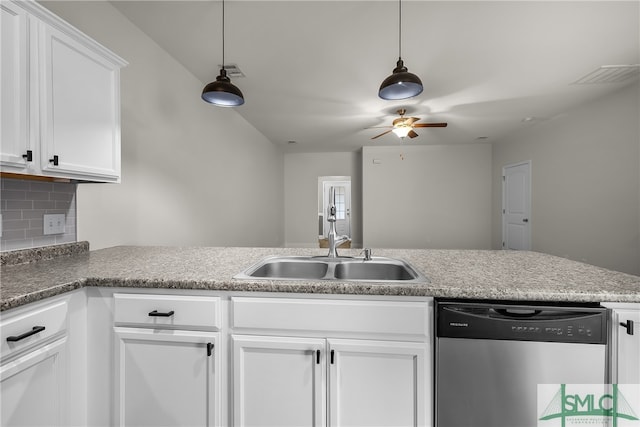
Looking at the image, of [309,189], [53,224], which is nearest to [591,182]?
[309,189]

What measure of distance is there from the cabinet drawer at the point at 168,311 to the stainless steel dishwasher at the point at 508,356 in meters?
0.89

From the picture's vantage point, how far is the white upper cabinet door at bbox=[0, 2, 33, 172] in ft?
3.73

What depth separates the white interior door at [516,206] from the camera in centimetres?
552

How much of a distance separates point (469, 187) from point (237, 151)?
5404 millimetres

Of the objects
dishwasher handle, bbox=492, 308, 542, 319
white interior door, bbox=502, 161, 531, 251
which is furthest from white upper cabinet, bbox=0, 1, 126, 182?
white interior door, bbox=502, 161, 531, 251

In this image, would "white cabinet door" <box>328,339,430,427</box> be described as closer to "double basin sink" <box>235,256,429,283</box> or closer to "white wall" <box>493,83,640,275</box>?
"double basin sink" <box>235,256,429,283</box>

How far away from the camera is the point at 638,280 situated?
3.87 ft

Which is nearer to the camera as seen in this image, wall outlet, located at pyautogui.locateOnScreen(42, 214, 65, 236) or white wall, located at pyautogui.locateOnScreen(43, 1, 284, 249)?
wall outlet, located at pyautogui.locateOnScreen(42, 214, 65, 236)

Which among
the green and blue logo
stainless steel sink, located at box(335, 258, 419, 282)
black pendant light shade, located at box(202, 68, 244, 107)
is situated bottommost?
the green and blue logo

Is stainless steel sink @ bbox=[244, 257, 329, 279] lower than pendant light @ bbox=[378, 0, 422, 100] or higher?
lower

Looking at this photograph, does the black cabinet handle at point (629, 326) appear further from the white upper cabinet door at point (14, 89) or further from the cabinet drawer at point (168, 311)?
the white upper cabinet door at point (14, 89)

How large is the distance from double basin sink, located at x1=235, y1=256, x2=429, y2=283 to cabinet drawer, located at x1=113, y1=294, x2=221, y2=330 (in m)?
0.38

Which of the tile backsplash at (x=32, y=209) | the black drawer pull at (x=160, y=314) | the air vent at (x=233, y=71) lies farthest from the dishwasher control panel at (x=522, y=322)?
the air vent at (x=233, y=71)

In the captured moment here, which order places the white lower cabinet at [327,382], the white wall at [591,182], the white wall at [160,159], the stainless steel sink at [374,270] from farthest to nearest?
the white wall at [591,182], the white wall at [160,159], the stainless steel sink at [374,270], the white lower cabinet at [327,382]
